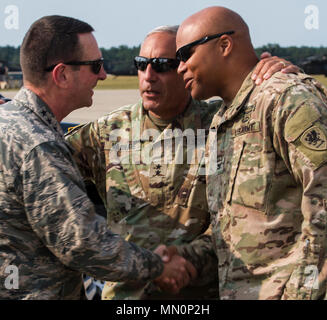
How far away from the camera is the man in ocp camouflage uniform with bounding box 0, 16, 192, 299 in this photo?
217 cm

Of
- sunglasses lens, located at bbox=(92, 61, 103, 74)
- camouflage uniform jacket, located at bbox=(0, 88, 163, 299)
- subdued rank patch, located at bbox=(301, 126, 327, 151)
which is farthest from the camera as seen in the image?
sunglasses lens, located at bbox=(92, 61, 103, 74)

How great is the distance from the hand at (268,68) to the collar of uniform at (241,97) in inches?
1.6

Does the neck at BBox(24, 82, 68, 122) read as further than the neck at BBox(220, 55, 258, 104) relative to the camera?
No

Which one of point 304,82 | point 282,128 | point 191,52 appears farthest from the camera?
point 191,52

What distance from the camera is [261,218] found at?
8.24 ft

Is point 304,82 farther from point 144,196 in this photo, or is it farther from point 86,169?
point 86,169

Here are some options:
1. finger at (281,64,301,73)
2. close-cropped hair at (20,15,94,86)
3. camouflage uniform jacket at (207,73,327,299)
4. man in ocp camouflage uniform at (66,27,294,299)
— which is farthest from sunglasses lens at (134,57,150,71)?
finger at (281,64,301,73)

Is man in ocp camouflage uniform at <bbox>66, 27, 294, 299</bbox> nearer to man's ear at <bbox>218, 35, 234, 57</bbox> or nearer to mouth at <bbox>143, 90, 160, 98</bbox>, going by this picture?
mouth at <bbox>143, 90, 160, 98</bbox>

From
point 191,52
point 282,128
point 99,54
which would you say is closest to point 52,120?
point 99,54

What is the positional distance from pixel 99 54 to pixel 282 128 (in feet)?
3.31

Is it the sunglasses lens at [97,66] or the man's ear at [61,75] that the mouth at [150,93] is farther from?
the man's ear at [61,75]

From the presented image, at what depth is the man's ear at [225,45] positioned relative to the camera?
274cm

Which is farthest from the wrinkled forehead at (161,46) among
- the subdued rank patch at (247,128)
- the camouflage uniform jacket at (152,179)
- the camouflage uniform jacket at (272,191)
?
the subdued rank patch at (247,128)

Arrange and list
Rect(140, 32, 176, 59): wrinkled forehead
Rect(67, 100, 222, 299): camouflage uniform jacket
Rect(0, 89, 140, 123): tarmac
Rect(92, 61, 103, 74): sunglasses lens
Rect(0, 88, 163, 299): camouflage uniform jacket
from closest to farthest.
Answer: Rect(0, 88, 163, 299): camouflage uniform jacket
Rect(92, 61, 103, 74): sunglasses lens
Rect(67, 100, 222, 299): camouflage uniform jacket
Rect(140, 32, 176, 59): wrinkled forehead
Rect(0, 89, 140, 123): tarmac
